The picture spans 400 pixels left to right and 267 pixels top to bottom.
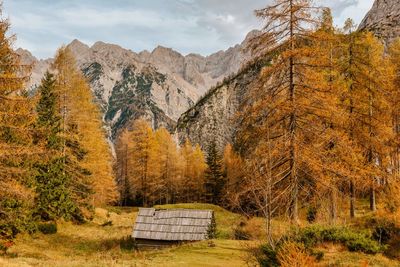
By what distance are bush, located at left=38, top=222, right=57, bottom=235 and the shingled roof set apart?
787 cm

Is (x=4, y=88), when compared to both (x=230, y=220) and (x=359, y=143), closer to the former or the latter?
(x=359, y=143)

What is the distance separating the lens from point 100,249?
27.2 meters

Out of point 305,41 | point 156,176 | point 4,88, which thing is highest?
point 305,41

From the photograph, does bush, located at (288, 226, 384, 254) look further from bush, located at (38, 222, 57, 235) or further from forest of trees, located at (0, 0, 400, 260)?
bush, located at (38, 222, 57, 235)

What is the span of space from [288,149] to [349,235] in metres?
4.33

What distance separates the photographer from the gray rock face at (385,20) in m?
110

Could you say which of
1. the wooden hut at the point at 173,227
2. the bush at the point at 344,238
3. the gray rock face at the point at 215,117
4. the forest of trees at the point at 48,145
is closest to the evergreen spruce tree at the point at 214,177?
the forest of trees at the point at 48,145

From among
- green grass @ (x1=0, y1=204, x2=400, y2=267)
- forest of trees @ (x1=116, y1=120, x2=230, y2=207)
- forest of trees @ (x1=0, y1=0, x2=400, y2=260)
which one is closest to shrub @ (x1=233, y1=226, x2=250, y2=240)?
green grass @ (x1=0, y1=204, x2=400, y2=267)

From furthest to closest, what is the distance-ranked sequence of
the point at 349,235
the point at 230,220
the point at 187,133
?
the point at 187,133 → the point at 230,220 → the point at 349,235

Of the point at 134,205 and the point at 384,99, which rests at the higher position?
the point at 384,99

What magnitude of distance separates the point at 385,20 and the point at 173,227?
119 m

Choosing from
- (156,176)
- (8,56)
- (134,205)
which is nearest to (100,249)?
(8,56)

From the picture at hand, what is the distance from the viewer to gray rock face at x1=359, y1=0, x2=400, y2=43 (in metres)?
110

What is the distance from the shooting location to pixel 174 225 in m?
27.9
